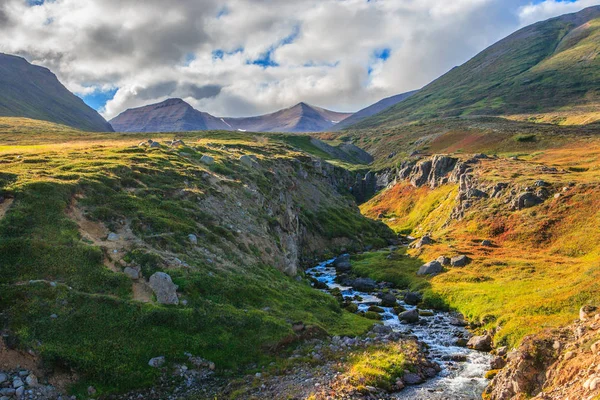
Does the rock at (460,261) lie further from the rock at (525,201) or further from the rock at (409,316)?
the rock at (525,201)

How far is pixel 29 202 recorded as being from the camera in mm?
39156

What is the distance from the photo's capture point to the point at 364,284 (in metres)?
69.1

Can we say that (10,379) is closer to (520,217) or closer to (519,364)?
(519,364)

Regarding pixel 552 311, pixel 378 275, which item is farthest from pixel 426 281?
pixel 552 311

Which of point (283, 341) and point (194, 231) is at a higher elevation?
point (194, 231)

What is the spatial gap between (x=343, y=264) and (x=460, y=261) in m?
24.7

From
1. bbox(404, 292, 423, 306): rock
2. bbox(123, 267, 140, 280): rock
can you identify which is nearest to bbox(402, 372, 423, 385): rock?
bbox(123, 267, 140, 280): rock

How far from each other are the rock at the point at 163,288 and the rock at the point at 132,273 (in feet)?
5.66

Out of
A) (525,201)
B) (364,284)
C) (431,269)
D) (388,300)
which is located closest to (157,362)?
(388,300)

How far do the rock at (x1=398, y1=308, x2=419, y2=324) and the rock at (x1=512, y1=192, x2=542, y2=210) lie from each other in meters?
45.5

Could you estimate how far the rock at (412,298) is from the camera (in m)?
58.6

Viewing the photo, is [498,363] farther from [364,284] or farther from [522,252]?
[522,252]

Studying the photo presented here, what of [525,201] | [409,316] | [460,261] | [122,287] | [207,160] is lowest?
[409,316]

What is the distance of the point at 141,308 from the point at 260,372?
11.3 metres
